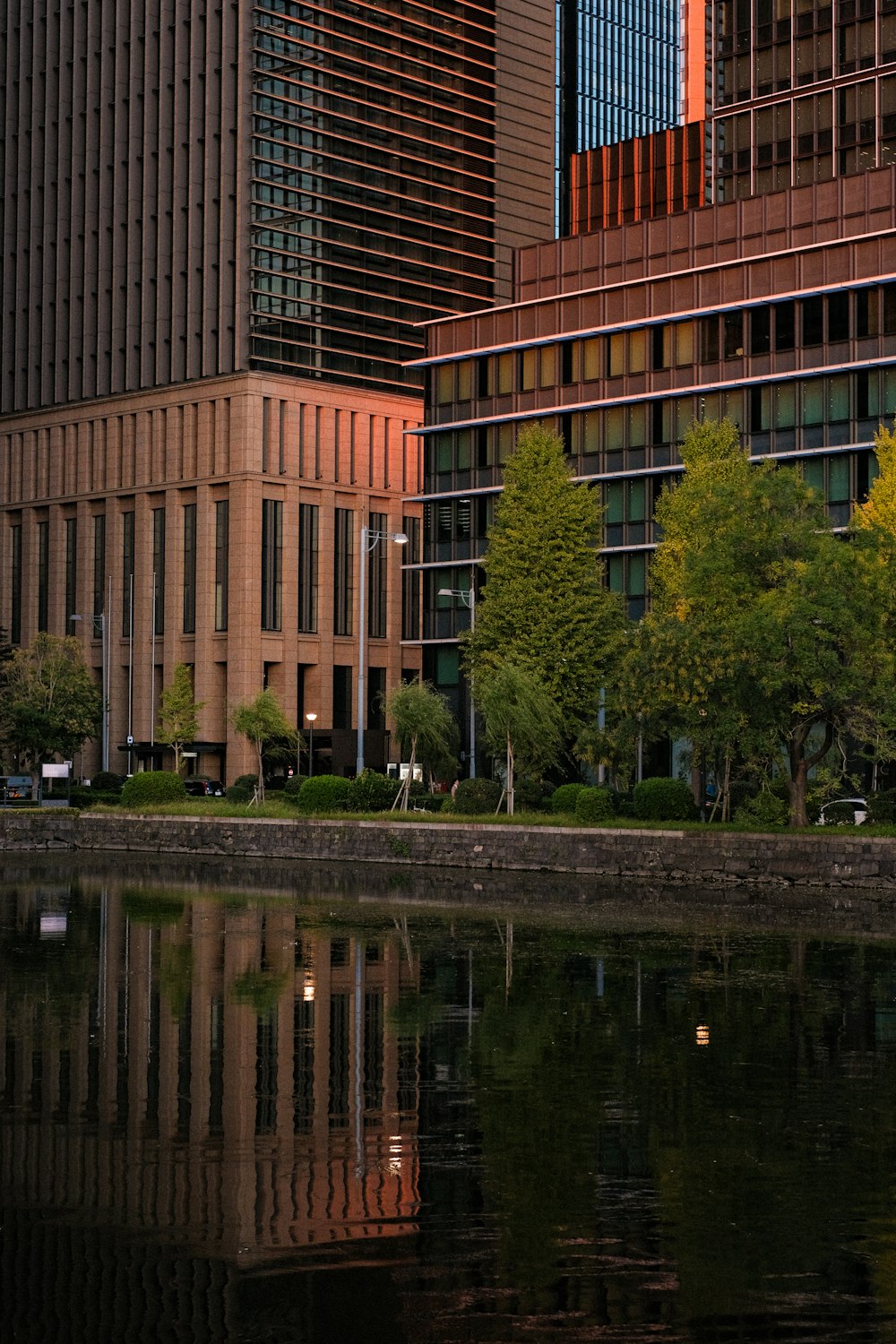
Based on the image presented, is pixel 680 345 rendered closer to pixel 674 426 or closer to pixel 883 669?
pixel 674 426

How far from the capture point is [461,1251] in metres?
12.4

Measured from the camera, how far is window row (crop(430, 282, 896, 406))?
79.6 meters

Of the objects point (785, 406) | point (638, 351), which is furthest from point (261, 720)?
point (785, 406)

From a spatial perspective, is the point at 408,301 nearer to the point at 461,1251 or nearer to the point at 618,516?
the point at 618,516

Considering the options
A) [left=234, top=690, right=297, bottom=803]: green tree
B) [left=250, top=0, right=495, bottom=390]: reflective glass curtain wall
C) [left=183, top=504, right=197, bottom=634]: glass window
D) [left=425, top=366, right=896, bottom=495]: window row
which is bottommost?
[left=234, top=690, right=297, bottom=803]: green tree

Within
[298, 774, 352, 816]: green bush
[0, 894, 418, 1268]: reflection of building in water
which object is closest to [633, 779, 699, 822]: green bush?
[298, 774, 352, 816]: green bush

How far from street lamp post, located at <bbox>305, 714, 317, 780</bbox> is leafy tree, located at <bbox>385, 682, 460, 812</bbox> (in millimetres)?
34493

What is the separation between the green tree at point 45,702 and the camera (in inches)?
3602

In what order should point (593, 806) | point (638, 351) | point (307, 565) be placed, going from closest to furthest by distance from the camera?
point (593, 806)
point (638, 351)
point (307, 565)

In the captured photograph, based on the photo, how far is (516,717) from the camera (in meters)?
61.5

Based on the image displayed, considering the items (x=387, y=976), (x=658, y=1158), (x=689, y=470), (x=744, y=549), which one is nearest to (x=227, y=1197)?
(x=658, y=1158)

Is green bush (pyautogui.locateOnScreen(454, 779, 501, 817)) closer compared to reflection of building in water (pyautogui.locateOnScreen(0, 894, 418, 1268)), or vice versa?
reflection of building in water (pyautogui.locateOnScreen(0, 894, 418, 1268))

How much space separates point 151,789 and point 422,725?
12.1 metres

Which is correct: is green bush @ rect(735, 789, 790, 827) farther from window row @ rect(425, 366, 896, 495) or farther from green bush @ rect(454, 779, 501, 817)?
window row @ rect(425, 366, 896, 495)
